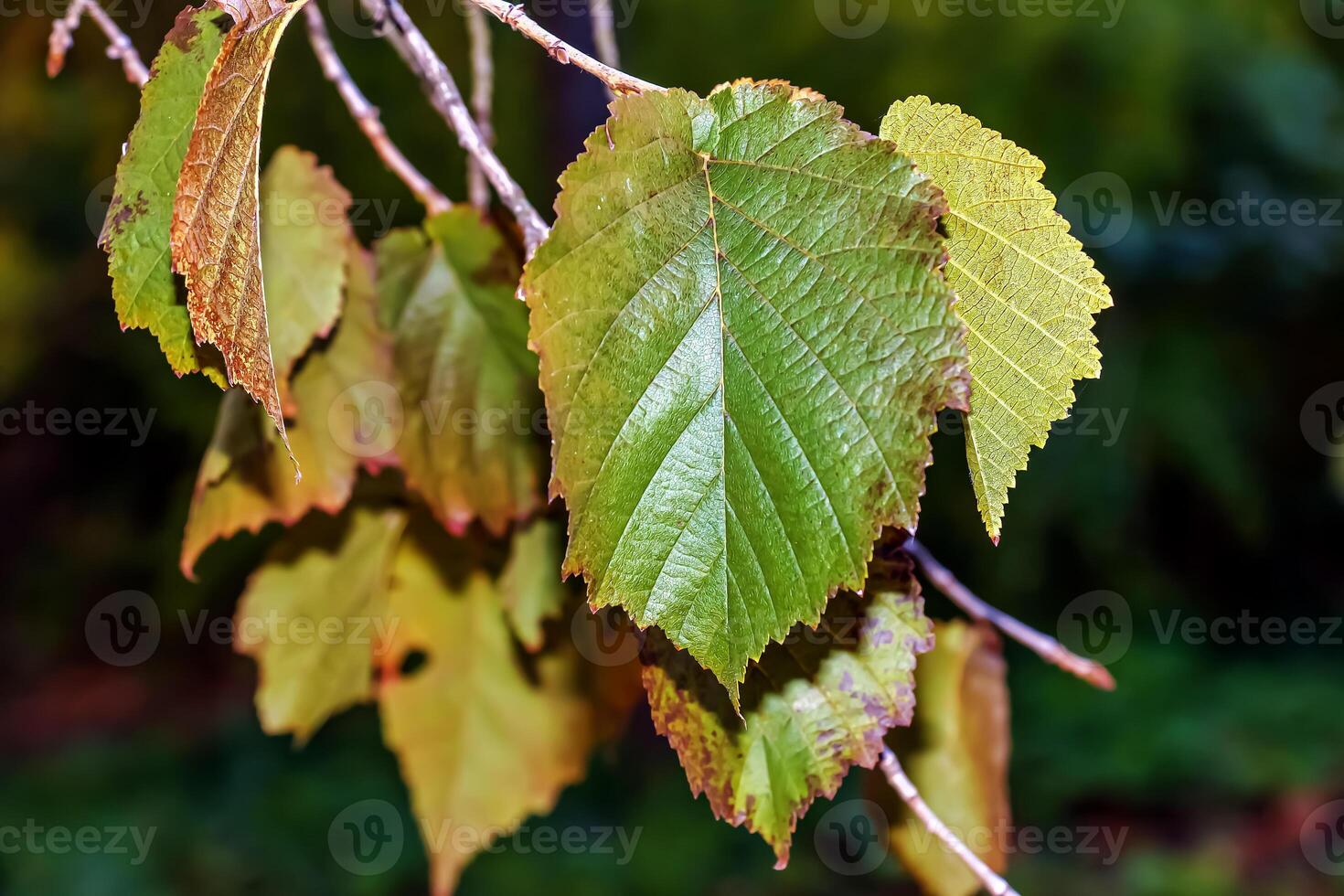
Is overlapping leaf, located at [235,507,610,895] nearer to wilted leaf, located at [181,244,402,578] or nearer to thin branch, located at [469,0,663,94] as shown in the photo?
wilted leaf, located at [181,244,402,578]

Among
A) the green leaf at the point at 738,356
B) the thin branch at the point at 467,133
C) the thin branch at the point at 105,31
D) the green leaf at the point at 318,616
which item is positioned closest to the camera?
the green leaf at the point at 738,356

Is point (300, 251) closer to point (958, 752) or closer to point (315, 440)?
point (315, 440)

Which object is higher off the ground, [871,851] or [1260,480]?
[1260,480]

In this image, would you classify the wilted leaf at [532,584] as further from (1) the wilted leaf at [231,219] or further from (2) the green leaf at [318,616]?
(1) the wilted leaf at [231,219]

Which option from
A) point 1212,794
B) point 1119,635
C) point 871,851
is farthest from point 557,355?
point 1119,635

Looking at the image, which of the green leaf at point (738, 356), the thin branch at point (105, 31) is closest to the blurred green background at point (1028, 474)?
the thin branch at point (105, 31)

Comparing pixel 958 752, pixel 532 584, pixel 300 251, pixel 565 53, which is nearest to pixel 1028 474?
pixel 958 752

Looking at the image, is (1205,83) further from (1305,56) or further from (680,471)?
(680,471)
